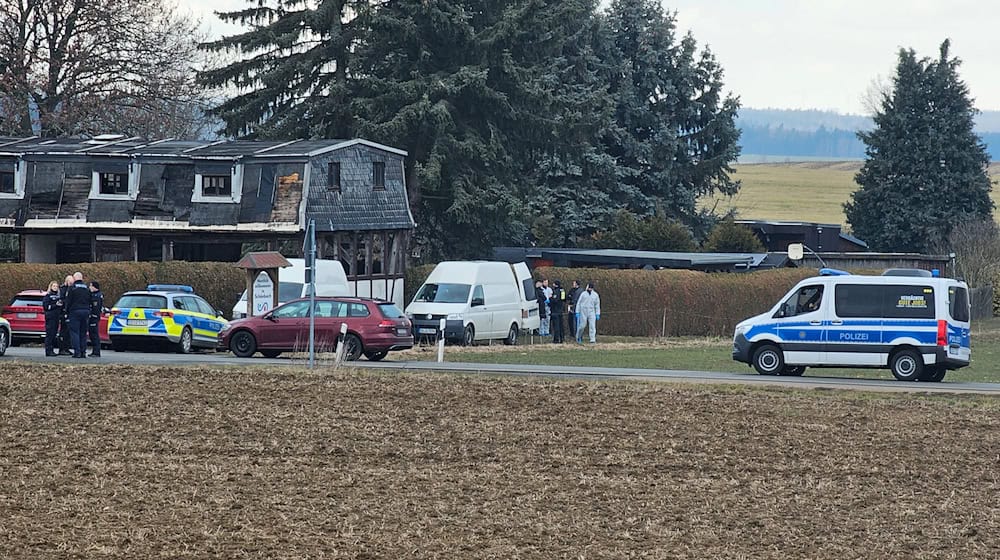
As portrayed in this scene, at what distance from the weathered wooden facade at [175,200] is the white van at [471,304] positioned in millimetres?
7854

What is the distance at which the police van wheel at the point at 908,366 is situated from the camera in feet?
97.2

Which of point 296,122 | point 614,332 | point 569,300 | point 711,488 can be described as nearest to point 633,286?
point 614,332

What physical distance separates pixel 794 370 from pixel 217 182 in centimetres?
2398

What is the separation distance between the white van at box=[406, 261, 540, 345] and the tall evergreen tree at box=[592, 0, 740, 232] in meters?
26.1

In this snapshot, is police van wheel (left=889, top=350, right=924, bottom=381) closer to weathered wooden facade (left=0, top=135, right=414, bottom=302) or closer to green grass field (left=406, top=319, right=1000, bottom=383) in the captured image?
green grass field (left=406, top=319, right=1000, bottom=383)

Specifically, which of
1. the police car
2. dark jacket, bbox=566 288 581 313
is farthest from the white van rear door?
the police car

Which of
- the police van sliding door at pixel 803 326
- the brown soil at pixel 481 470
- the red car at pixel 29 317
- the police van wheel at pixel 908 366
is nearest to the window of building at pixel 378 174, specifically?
the red car at pixel 29 317

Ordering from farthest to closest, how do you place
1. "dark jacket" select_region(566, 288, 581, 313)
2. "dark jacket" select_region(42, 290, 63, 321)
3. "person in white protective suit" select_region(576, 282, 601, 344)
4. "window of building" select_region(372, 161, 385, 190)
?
"window of building" select_region(372, 161, 385, 190) < "dark jacket" select_region(566, 288, 581, 313) < "person in white protective suit" select_region(576, 282, 601, 344) < "dark jacket" select_region(42, 290, 63, 321)

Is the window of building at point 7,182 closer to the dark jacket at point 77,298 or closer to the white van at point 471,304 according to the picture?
the white van at point 471,304

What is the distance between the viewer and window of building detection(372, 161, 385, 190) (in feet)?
174

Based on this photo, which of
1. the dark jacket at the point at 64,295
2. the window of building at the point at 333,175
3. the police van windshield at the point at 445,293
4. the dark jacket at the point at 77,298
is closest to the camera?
the dark jacket at the point at 77,298

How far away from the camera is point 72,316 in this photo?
30.4 metres

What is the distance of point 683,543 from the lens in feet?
45.4

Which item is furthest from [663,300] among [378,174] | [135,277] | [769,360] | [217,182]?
[769,360]
